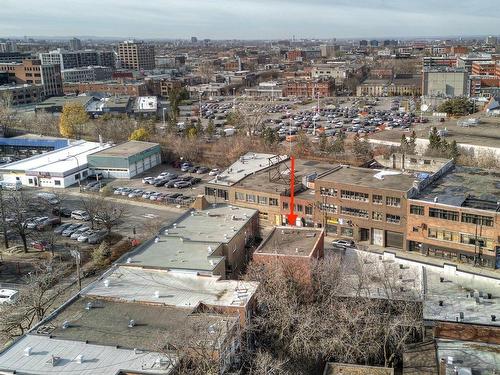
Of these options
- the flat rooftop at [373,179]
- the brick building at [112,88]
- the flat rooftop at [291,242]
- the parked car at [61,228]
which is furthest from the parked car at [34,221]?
the brick building at [112,88]

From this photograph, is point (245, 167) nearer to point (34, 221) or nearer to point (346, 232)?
point (346, 232)

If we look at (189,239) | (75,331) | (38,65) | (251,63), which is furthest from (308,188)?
(251,63)

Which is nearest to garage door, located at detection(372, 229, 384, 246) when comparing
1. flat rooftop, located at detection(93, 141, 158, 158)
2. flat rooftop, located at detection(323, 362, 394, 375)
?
flat rooftop, located at detection(323, 362, 394, 375)

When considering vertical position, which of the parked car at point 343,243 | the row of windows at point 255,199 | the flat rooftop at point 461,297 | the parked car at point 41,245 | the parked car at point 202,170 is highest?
the row of windows at point 255,199

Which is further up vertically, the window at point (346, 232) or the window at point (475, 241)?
the window at point (475, 241)

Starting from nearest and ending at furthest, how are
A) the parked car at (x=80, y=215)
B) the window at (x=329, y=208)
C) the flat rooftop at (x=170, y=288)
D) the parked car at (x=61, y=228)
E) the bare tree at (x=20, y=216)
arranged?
the flat rooftop at (x=170, y=288) < the bare tree at (x=20, y=216) < the window at (x=329, y=208) < the parked car at (x=61, y=228) < the parked car at (x=80, y=215)

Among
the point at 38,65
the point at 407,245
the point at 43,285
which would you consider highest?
the point at 38,65

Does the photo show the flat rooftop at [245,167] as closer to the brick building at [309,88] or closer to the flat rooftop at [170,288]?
the flat rooftop at [170,288]

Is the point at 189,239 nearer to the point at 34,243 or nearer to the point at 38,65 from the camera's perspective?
the point at 34,243
